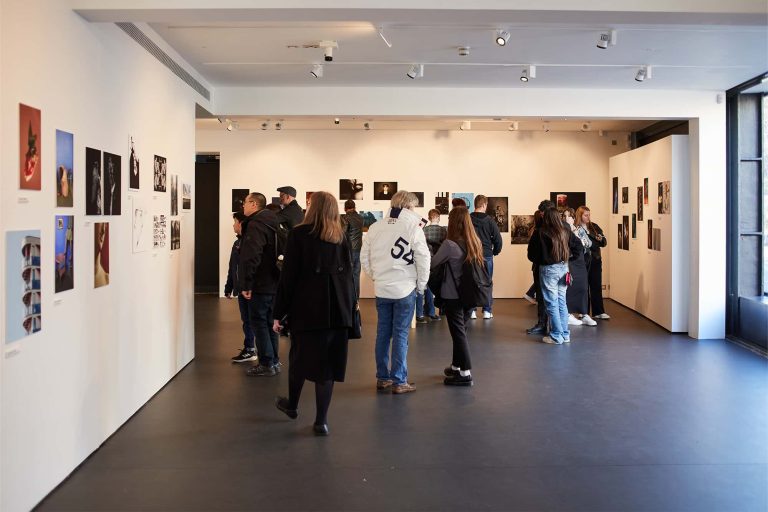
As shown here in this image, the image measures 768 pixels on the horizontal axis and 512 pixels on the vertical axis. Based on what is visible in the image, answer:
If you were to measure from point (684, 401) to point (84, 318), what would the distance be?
5.05 metres

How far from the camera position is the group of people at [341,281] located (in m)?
5.32

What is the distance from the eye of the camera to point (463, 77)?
29.7 feet

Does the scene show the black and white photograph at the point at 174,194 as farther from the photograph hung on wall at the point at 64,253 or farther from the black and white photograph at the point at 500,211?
the black and white photograph at the point at 500,211

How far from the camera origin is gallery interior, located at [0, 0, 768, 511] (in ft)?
13.9

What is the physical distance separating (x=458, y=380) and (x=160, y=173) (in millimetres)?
3482

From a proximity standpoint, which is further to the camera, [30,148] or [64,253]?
[64,253]

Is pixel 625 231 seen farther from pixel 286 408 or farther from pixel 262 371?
pixel 286 408

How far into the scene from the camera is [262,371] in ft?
24.6

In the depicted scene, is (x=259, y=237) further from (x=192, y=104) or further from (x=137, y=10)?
(x=137, y=10)

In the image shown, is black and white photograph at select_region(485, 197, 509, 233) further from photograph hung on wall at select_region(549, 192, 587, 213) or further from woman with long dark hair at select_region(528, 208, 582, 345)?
woman with long dark hair at select_region(528, 208, 582, 345)

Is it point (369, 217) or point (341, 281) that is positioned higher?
point (369, 217)

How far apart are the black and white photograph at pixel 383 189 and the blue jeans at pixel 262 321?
6.97 metres

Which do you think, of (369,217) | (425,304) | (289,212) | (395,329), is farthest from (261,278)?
(369,217)

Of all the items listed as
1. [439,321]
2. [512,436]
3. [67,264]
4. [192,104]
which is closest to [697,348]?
[439,321]
